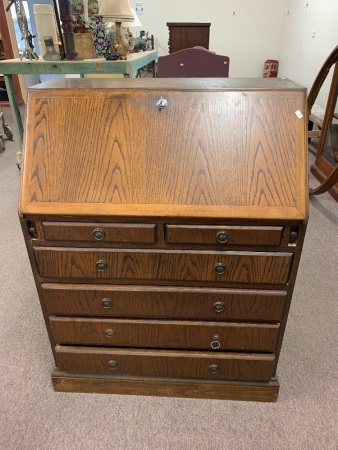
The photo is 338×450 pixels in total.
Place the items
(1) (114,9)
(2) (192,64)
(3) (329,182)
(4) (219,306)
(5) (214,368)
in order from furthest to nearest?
1. (2) (192,64)
2. (1) (114,9)
3. (3) (329,182)
4. (5) (214,368)
5. (4) (219,306)

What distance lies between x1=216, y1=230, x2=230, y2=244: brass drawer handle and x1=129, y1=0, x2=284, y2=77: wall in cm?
640

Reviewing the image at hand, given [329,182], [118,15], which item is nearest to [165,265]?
[329,182]

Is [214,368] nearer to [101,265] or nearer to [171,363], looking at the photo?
[171,363]

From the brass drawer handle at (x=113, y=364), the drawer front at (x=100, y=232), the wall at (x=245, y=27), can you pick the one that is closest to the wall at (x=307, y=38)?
the wall at (x=245, y=27)

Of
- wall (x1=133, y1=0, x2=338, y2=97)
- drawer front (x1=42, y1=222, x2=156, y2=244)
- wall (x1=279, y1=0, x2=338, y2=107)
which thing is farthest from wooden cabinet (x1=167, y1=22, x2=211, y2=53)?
drawer front (x1=42, y1=222, x2=156, y2=244)

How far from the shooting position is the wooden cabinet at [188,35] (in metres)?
4.77

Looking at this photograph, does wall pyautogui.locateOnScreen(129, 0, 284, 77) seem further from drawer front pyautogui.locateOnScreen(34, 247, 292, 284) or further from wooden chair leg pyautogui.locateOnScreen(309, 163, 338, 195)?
drawer front pyautogui.locateOnScreen(34, 247, 292, 284)

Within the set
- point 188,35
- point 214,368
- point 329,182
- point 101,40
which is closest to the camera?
point 214,368

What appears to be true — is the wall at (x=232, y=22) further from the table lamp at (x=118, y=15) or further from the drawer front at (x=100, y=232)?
the drawer front at (x=100, y=232)

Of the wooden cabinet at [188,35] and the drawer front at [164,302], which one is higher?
Answer: the wooden cabinet at [188,35]

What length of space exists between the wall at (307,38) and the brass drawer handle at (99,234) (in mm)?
3774

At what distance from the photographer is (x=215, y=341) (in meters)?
1.29

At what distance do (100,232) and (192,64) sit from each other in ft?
9.44

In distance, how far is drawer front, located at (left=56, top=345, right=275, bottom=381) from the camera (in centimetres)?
133
